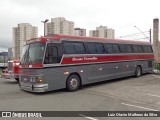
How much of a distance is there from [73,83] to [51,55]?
225 centimetres

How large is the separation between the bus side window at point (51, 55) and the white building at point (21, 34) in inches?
1726

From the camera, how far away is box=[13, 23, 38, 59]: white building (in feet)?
180

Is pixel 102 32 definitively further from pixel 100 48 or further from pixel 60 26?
pixel 100 48

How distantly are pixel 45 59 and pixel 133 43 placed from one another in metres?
9.93

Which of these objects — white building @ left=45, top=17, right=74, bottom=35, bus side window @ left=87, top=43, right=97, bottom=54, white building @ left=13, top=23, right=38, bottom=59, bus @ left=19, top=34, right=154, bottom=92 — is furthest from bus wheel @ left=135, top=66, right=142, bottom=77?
white building @ left=13, top=23, right=38, bottom=59

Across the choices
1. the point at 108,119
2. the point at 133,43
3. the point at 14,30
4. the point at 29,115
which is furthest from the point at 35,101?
the point at 14,30

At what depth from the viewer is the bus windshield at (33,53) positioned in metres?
10.9

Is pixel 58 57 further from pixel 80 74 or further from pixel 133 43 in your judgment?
pixel 133 43

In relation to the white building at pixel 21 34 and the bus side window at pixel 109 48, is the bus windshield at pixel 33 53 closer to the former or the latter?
the bus side window at pixel 109 48

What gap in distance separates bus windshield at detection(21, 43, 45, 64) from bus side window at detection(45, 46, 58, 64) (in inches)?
Result: 12.5

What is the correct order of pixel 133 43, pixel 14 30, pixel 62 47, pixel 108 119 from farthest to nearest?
pixel 14 30 → pixel 133 43 → pixel 62 47 → pixel 108 119

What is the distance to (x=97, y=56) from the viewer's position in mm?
14016

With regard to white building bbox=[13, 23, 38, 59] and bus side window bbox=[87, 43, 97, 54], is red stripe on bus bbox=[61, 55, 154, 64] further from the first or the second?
white building bbox=[13, 23, 38, 59]

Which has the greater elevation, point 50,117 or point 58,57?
point 58,57
